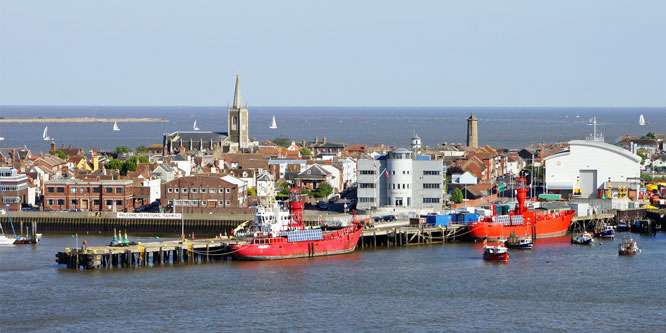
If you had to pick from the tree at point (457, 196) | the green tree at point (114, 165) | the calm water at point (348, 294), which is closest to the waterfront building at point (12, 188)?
the green tree at point (114, 165)

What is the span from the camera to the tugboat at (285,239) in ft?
202

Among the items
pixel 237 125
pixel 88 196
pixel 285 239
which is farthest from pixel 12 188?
pixel 237 125

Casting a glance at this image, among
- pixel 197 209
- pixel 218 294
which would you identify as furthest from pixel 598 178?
pixel 218 294

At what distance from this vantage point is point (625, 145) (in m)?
148

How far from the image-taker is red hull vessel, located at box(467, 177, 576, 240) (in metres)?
73.1

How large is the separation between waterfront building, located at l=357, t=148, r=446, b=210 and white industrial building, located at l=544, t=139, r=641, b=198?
50.9 ft

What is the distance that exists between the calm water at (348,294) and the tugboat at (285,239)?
987 millimetres

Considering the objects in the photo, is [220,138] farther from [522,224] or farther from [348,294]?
[348,294]

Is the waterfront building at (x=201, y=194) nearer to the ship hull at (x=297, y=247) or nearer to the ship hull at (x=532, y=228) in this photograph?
the ship hull at (x=297, y=247)

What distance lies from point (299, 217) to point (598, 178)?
A: 38411mm

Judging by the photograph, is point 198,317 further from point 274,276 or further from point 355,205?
point 355,205

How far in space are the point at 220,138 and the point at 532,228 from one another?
82.8 meters

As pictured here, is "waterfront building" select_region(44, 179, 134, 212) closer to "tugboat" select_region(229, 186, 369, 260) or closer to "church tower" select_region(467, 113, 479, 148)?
"tugboat" select_region(229, 186, 369, 260)

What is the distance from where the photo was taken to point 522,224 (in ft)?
247
